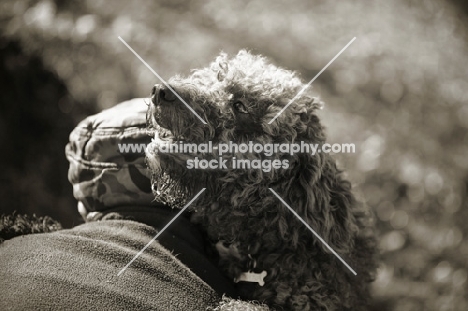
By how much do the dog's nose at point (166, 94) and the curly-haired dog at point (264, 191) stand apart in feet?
0.25

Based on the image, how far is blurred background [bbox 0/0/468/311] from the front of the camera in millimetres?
4297

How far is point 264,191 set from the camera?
220cm

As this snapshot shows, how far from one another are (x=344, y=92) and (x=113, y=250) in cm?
368

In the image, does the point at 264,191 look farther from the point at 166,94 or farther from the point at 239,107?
the point at 166,94

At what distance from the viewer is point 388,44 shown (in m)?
4.91

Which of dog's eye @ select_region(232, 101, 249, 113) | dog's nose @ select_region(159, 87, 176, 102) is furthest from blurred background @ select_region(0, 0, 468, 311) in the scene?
dog's nose @ select_region(159, 87, 176, 102)

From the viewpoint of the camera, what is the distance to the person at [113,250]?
64.8 inches

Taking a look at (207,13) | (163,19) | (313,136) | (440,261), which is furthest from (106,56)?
(440,261)

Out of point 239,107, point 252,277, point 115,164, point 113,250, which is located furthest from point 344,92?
point 113,250

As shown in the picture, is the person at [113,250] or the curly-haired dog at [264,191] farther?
the curly-haired dog at [264,191]

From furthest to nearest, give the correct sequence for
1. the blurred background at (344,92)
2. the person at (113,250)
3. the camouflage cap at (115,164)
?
the blurred background at (344,92), the camouflage cap at (115,164), the person at (113,250)

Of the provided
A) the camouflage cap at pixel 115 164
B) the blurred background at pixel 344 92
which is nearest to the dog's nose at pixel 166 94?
the camouflage cap at pixel 115 164

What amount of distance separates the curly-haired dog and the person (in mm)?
160

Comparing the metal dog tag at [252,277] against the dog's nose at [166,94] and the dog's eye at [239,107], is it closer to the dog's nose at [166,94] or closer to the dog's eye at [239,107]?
the dog's eye at [239,107]
